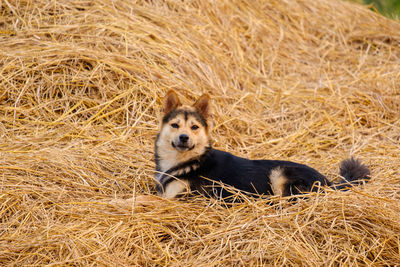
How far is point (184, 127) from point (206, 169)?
1.35ft

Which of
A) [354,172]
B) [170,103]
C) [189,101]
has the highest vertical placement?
[170,103]

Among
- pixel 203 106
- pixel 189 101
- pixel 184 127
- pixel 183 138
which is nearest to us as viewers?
pixel 183 138

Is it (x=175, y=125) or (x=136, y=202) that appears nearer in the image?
(x=136, y=202)

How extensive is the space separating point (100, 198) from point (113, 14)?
3.13 meters

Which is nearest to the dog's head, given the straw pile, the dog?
the dog

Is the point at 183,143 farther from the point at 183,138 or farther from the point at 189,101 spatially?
the point at 189,101

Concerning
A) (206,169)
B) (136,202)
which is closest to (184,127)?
(206,169)

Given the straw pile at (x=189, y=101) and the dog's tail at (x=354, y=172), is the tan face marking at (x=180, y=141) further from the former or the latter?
the dog's tail at (x=354, y=172)

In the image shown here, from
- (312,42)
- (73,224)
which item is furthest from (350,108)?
(73,224)

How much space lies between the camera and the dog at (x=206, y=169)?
3.91 meters

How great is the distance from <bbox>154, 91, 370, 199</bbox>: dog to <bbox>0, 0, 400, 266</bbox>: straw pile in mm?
187

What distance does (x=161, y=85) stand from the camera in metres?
5.55

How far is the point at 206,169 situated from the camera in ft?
13.1

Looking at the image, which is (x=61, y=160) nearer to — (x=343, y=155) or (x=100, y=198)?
(x=100, y=198)
